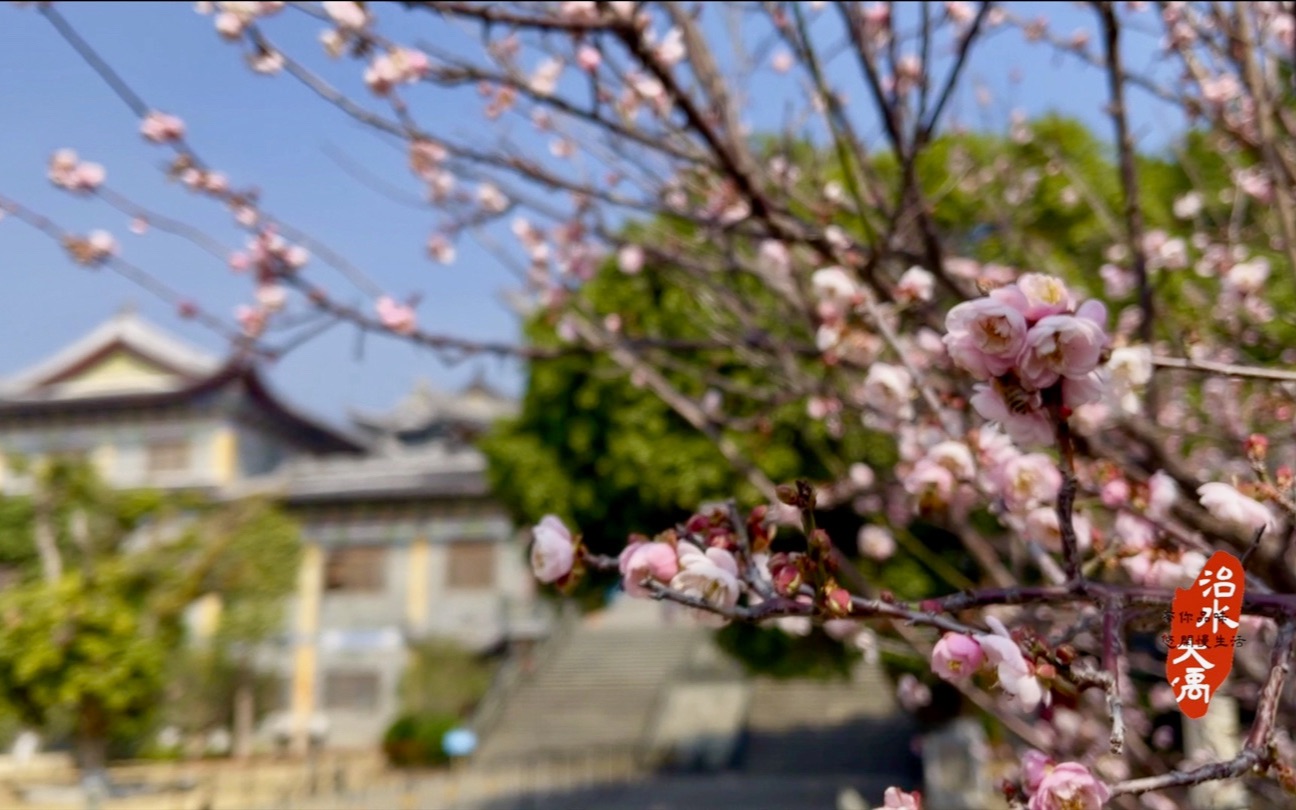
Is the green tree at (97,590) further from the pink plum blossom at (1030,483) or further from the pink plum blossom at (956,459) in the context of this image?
the pink plum blossom at (1030,483)

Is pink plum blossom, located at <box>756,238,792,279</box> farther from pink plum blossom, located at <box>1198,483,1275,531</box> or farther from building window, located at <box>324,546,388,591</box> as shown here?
building window, located at <box>324,546,388,591</box>

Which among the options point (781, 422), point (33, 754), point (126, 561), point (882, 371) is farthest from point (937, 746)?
point (33, 754)

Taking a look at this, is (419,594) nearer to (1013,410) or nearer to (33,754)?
(33,754)

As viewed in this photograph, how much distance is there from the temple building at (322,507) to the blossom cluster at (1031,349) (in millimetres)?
16733

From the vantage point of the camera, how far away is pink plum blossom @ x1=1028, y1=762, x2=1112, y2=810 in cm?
103

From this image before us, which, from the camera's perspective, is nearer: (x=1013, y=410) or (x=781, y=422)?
(x=1013, y=410)

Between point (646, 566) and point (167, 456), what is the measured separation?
20.0 metres

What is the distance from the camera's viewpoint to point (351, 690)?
1812cm

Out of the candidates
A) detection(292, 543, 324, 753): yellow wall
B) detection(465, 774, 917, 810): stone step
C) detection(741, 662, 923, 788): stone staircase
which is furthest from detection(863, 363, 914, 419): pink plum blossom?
detection(292, 543, 324, 753): yellow wall

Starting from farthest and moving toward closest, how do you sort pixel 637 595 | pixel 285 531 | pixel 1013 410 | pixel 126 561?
pixel 285 531 → pixel 126 561 → pixel 637 595 → pixel 1013 410

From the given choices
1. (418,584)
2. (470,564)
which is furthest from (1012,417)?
(418,584)

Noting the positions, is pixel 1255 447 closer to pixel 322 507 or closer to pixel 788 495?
pixel 788 495

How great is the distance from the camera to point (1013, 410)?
1.06 metres

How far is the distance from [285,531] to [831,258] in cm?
1250
